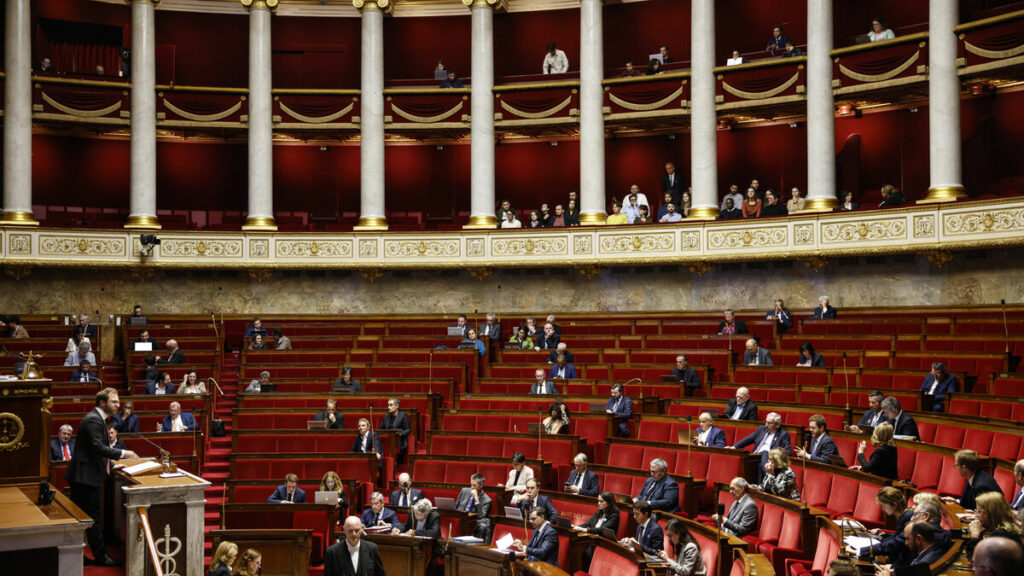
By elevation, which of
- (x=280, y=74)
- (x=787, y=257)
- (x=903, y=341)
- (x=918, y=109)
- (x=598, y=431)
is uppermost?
(x=280, y=74)

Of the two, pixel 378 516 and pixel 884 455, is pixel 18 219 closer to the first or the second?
pixel 378 516

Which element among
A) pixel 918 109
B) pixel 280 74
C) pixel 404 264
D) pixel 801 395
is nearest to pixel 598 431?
pixel 801 395

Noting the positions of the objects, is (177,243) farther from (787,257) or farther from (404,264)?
(787,257)

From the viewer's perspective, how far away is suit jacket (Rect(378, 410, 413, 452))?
11305 millimetres

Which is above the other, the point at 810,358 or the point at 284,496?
the point at 810,358

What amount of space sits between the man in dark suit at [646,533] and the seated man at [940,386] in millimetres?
3739

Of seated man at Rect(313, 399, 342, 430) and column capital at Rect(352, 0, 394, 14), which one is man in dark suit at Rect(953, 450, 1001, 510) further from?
column capital at Rect(352, 0, 394, 14)

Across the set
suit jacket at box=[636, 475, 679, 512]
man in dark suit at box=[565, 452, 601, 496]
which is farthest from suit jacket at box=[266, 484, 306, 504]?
suit jacket at box=[636, 475, 679, 512]

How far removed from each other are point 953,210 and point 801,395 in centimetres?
420

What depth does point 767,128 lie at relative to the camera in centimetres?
1831

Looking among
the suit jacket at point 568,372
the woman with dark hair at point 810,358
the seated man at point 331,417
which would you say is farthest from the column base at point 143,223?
the woman with dark hair at point 810,358

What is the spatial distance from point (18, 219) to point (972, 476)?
50.1 ft

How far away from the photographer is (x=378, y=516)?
8.84m

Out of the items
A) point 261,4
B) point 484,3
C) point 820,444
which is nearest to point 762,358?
point 820,444
